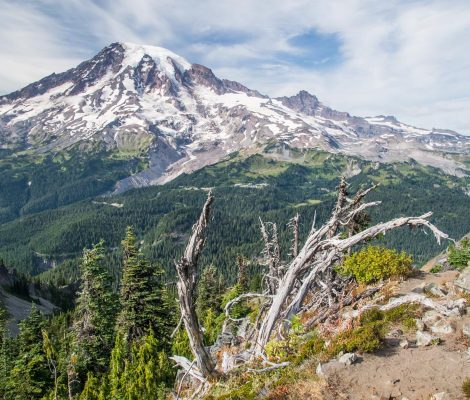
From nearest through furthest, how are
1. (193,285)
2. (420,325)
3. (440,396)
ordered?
1. (440,396)
2. (193,285)
3. (420,325)

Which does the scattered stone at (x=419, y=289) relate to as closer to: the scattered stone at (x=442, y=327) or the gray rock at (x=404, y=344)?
the scattered stone at (x=442, y=327)

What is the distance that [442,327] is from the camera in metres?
13.3

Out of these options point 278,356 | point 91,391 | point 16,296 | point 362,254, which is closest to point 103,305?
point 91,391

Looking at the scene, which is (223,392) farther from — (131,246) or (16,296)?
(16,296)

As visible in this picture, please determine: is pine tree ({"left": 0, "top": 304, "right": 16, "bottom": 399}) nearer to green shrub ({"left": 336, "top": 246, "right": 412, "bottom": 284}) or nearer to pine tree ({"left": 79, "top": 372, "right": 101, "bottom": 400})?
pine tree ({"left": 79, "top": 372, "right": 101, "bottom": 400})

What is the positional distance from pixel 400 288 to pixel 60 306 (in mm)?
127749

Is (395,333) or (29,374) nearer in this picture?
(395,333)

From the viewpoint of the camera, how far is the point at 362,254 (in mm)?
21344

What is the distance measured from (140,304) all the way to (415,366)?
32.2 m

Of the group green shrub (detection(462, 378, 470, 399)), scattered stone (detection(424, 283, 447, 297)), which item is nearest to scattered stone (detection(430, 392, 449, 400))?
green shrub (detection(462, 378, 470, 399))

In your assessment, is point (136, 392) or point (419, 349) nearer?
point (419, 349)

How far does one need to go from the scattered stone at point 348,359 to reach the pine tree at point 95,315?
28.5m

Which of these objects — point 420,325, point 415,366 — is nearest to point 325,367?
point 415,366

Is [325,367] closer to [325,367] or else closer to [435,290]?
[325,367]
